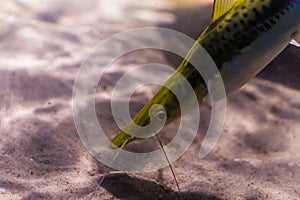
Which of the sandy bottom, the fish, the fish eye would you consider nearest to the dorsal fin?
the fish

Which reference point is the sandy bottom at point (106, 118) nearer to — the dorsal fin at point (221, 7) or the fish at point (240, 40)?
the fish at point (240, 40)

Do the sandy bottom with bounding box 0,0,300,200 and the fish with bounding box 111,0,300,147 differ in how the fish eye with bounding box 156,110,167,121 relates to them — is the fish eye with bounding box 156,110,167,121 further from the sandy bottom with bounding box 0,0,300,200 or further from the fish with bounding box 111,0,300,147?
the sandy bottom with bounding box 0,0,300,200

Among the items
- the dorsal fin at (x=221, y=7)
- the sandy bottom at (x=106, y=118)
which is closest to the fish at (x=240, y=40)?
the dorsal fin at (x=221, y=7)

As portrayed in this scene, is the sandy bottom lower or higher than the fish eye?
lower

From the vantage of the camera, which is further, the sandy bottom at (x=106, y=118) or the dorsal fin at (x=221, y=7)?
the sandy bottom at (x=106, y=118)

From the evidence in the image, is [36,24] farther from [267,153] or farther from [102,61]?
[267,153]

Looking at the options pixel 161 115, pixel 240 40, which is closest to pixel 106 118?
pixel 161 115

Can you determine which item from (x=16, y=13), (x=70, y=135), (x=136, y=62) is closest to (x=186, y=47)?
(x=136, y=62)

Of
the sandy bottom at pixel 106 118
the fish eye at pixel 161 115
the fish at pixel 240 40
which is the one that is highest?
the fish at pixel 240 40
